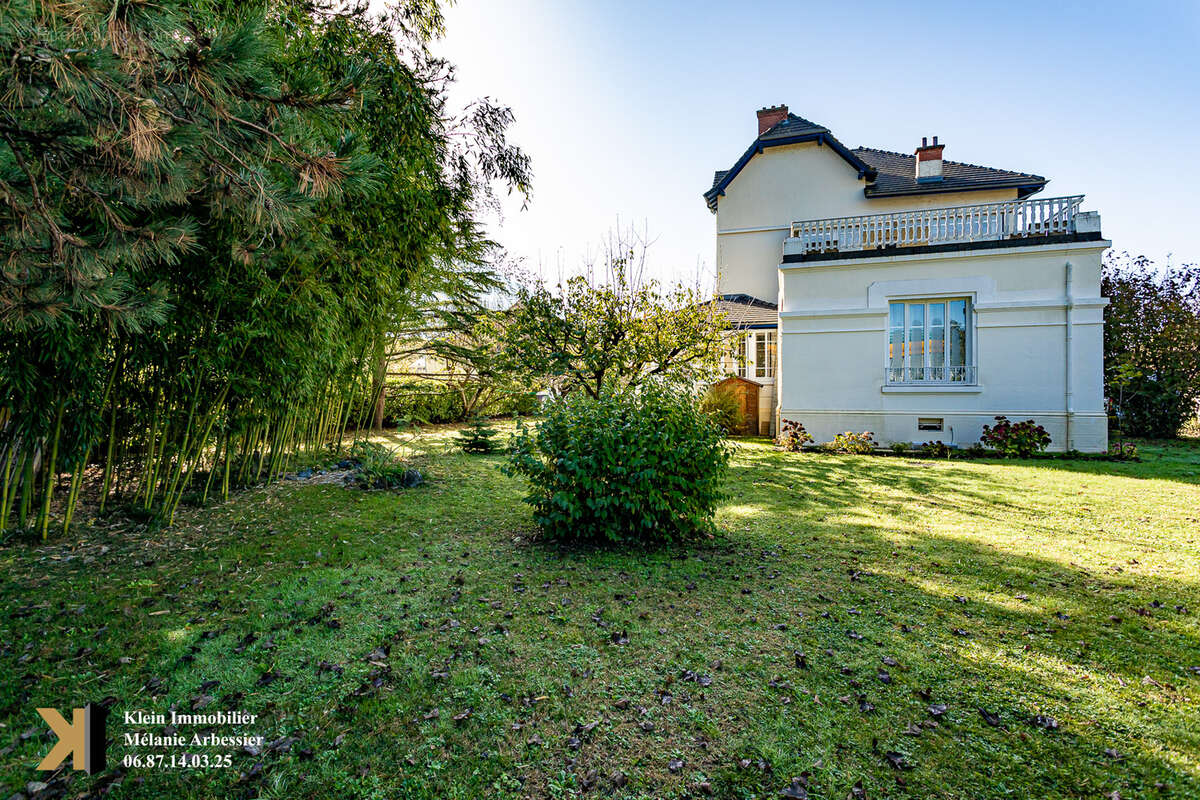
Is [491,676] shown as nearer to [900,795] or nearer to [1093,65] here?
[900,795]

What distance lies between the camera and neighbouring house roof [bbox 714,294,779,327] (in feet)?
43.7

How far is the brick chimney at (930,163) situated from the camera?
13820mm

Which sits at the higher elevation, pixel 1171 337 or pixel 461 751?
pixel 1171 337

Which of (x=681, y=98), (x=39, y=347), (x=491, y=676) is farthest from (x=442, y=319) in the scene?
(x=491, y=676)

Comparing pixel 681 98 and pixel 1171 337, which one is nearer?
pixel 681 98

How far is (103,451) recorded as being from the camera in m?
5.25

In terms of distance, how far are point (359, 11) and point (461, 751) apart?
6.89 metres

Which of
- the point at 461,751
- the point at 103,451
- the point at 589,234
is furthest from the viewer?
the point at 589,234

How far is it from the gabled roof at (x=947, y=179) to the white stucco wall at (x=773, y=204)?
0.31 meters

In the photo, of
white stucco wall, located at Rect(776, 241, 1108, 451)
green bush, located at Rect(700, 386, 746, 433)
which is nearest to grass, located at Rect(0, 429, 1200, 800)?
white stucco wall, located at Rect(776, 241, 1108, 451)

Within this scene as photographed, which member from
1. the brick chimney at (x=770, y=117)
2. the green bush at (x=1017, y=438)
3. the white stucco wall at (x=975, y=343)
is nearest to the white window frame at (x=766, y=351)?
the white stucco wall at (x=975, y=343)

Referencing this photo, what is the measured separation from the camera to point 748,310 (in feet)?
46.3

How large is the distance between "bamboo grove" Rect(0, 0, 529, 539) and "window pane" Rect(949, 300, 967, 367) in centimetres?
946

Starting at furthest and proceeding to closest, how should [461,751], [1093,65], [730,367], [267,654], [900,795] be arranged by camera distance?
[730,367]
[1093,65]
[267,654]
[461,751]
[900,795]
